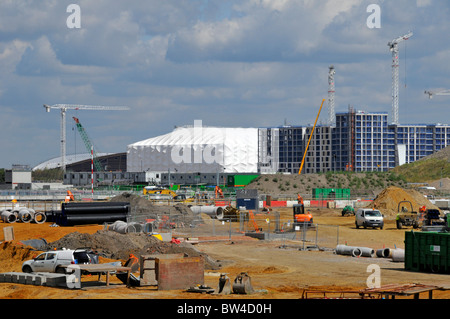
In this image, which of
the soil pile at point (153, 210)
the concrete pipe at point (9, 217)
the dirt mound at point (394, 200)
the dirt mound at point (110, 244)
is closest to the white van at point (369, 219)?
the soil pile at point (153, 210)

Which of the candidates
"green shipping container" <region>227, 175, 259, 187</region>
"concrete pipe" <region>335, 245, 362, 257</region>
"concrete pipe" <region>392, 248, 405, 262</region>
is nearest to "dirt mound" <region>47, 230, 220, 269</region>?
"concrete pipe" <region>335, 245, 362, 257</region>

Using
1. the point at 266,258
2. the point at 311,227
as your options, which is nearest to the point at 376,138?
the point at 311,227

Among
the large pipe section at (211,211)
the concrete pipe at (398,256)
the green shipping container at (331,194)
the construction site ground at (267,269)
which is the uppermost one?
the green shipping container at (331,194)

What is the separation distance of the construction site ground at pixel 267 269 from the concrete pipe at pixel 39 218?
14.8ft

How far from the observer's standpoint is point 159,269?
27.7m

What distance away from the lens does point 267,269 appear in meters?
35.4

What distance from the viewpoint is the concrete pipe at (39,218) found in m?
62.6

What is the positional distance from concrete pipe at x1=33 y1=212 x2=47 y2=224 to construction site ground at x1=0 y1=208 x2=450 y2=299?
4.51 m

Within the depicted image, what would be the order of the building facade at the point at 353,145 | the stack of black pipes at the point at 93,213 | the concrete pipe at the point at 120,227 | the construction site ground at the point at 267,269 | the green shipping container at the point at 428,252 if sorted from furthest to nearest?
1. the building facade at the point at 353,145
2. the stack of black pipes at the point at 93,213
3. the concrete pipe at the point at 120,227
4. the green shipping container at the point at 428,252
5. the construction site ground at the point at 267,269

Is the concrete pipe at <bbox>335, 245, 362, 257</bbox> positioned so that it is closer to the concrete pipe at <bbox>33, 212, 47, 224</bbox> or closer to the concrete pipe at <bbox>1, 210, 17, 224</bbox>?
the concrete pipe at <bbox>33, 212, 47, 224</bbox>

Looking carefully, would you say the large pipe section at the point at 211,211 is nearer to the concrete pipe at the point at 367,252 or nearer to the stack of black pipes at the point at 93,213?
the stack of black pipes at the point at 93,213

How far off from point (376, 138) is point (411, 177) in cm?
3162
